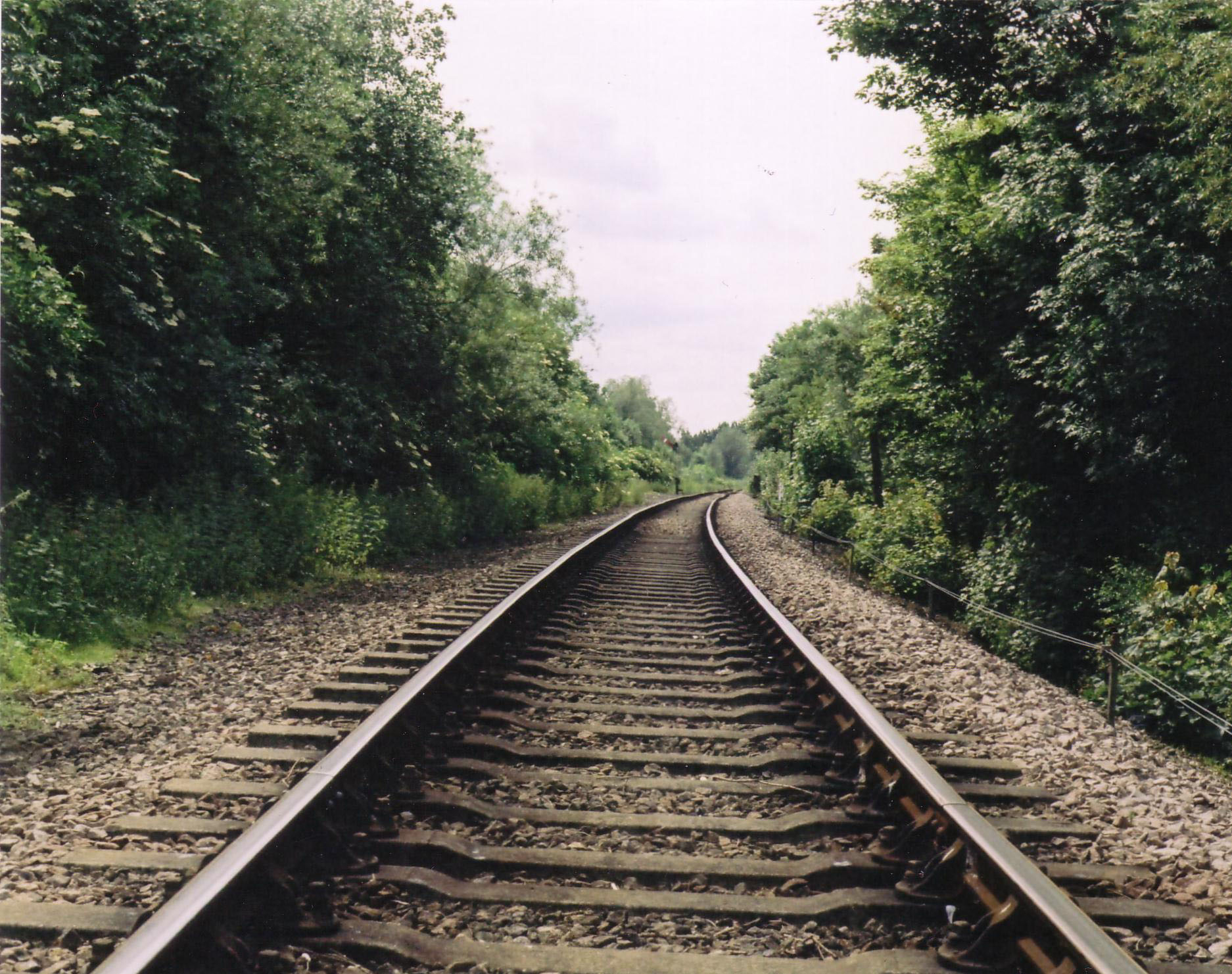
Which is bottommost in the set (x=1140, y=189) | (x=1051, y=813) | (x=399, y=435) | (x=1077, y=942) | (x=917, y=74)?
(x=1051, y=813)

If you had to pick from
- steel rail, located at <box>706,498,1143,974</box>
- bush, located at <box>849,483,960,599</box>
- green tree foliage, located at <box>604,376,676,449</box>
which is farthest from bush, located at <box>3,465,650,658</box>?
green tree foliage, located at <box>604,376,676,449</box>

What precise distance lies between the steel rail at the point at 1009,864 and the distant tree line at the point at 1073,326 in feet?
13.6

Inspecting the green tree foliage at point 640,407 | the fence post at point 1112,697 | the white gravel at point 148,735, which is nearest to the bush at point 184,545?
the white gravel at point 148,735

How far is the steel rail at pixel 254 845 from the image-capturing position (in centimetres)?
222

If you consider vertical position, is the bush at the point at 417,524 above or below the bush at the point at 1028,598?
above

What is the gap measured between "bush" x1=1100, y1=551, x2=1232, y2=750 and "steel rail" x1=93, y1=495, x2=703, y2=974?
18.6 ft

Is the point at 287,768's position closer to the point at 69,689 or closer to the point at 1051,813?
the point at 69,689

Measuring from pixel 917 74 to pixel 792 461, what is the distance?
67.1ft

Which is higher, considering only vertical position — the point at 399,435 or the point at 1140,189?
the point at 1140,189

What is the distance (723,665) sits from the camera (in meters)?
6.38

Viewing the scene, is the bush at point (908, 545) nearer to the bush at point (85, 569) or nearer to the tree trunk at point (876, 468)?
the tree trunk at point (876, 468)

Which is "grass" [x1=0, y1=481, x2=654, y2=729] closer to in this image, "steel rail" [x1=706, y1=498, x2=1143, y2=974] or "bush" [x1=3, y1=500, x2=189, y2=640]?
"bush" [x1=3, y1=500, x2=189, y2=640]

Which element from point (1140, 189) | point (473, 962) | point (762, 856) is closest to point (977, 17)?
point (1140, 189)

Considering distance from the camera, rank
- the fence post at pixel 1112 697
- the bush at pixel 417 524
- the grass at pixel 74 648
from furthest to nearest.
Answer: the bush at pixel 417 524, the fence post at pixel 1112 697, the grass at pixel 74 648
